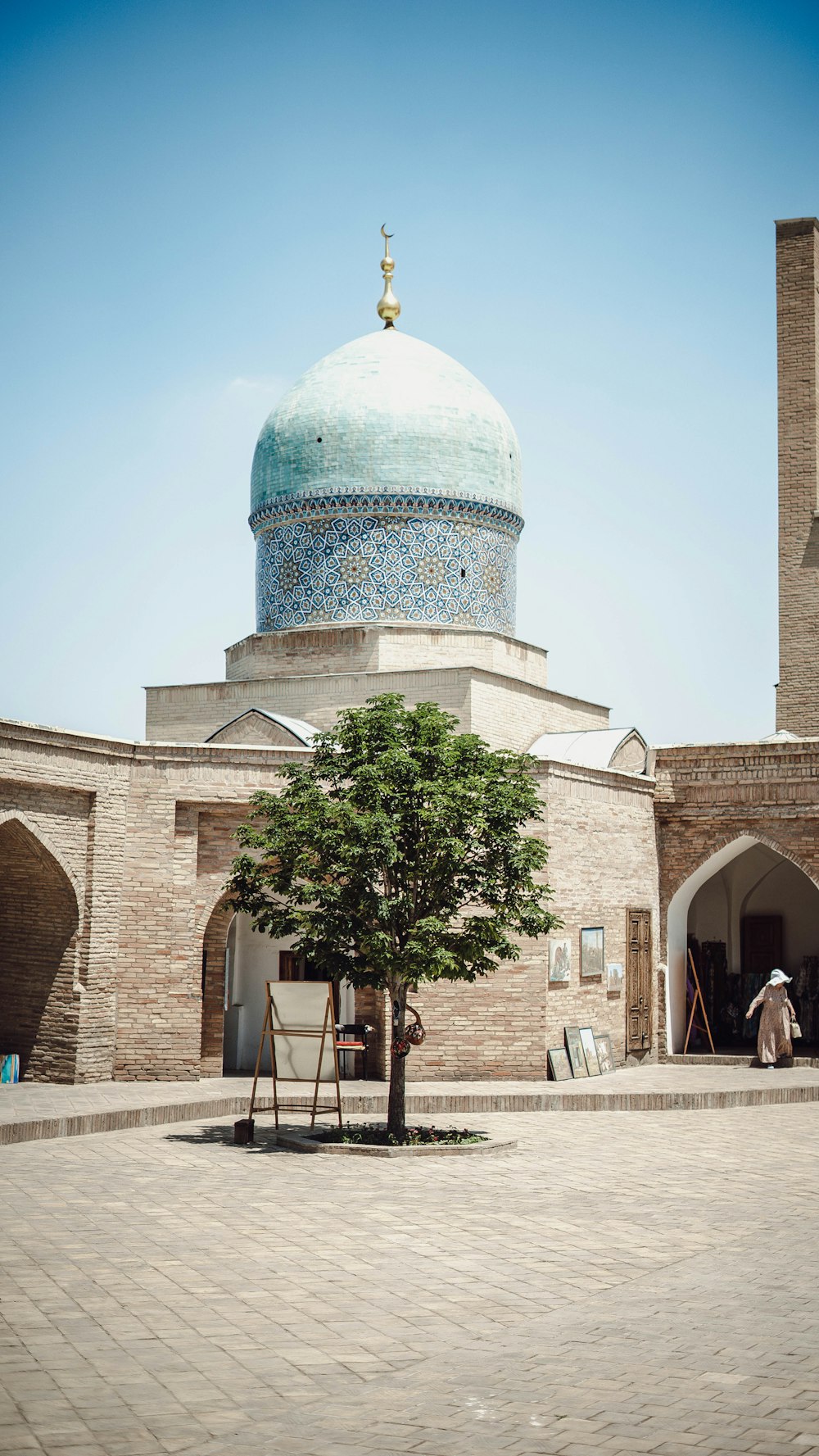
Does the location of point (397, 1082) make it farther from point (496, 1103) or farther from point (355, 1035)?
point (355, 1035)

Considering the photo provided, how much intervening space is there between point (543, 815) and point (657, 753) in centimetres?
265

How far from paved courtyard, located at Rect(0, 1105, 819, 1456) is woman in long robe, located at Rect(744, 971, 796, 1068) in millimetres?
4764

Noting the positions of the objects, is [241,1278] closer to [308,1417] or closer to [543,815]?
[308,1417]

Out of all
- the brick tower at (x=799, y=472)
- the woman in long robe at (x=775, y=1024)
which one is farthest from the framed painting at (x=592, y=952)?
the brick tower at (x=799, y=472)

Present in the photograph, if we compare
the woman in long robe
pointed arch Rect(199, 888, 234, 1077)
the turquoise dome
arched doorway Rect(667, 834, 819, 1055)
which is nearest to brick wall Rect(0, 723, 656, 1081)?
pointed arch Rect(199, 888, 234, 1077)

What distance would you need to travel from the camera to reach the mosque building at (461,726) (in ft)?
A: 39.6

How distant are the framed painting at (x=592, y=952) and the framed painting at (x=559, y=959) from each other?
0.26m

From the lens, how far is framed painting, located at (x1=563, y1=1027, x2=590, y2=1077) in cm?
1278

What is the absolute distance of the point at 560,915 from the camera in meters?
13.1

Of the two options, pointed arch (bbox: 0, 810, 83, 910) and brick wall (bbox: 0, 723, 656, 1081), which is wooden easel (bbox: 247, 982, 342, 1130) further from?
pointed arch (bbox: 0, 810, 83, 910)

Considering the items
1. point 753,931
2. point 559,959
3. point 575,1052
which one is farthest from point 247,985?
point 753,931

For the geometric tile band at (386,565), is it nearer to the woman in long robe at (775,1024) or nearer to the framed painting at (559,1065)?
the woman in long robe at (775,1024)

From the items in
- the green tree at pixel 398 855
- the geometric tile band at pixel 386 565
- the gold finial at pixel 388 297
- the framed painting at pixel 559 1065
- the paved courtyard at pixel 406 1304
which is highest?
the gold finial at pixel 388 297

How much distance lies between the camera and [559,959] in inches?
507
